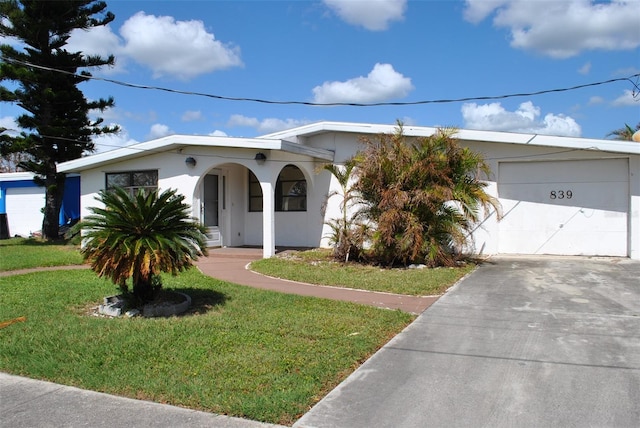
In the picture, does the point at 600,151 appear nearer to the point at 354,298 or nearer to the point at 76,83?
the point at 354,298

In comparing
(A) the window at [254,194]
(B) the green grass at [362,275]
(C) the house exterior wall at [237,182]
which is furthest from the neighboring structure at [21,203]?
(B) the green grass at [362,275]

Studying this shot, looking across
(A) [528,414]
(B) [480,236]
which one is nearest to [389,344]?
(A) [528,414]

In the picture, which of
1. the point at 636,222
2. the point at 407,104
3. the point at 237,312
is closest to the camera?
the point at 237,312

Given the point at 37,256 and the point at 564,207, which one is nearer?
the point at 564,207

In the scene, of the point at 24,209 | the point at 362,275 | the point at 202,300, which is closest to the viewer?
the point at 202,300

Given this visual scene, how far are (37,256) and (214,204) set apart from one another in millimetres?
5037

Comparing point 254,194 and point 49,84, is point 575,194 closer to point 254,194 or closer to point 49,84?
point 254,194

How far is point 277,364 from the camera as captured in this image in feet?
16.6

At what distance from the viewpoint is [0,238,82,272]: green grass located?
39.7 feet

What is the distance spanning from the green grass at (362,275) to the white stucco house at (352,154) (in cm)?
157

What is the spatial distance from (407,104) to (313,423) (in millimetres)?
10738

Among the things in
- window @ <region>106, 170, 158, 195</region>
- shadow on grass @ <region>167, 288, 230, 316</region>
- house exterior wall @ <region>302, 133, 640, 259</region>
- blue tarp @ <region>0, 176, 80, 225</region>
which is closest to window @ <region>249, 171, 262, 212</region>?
window @ <region>106, 170, 158, 195</region>

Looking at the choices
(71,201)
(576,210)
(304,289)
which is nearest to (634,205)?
(576,210)

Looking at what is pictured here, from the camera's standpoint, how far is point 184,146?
14.6m
